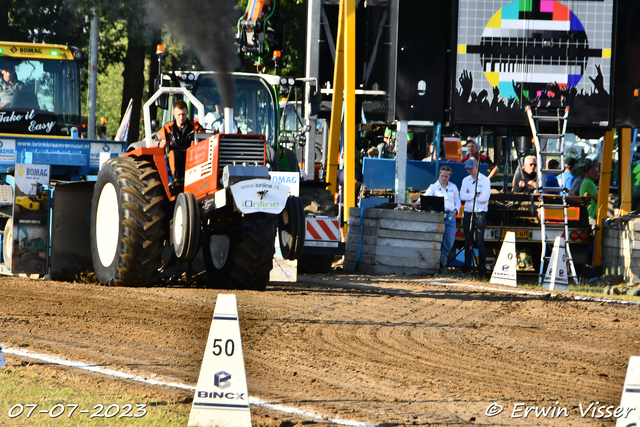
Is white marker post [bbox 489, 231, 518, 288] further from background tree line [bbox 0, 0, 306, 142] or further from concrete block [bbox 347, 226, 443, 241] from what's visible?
background tree line [bbox 0, 0, 306, 142]

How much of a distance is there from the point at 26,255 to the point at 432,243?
6.09 m

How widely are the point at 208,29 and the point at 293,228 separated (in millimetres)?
2792

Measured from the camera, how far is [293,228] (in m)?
9.44

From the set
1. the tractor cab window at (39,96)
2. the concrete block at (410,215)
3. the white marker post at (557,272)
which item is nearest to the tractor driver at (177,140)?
the concrete block at (410,215)

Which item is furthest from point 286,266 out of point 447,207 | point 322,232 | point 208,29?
point 447,207

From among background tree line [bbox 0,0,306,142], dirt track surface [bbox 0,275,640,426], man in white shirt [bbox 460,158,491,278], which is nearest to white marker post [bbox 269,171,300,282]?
dirt track surface [bbox 0,275,640,426]

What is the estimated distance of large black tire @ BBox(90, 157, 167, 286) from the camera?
31.5 ft

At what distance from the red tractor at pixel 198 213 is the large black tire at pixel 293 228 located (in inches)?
0.4

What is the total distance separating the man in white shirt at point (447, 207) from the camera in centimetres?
1409

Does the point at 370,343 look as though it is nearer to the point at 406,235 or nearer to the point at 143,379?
the point at 143,379

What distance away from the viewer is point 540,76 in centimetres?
1452

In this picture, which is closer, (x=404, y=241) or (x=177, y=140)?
(x=177, y=140)

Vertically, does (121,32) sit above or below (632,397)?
above

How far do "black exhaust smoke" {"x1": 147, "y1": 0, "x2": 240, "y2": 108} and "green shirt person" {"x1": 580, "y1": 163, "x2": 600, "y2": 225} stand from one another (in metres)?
7.33
